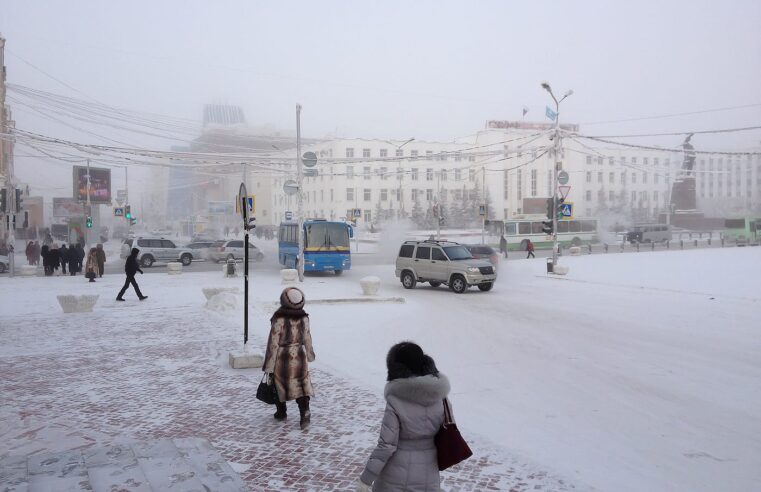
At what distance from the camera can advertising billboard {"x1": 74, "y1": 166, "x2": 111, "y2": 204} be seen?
2127 inches

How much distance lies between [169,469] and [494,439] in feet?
11.2

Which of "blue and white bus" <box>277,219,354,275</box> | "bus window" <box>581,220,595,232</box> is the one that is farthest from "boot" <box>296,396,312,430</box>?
"bus window" <box>581,220,595,232</box>

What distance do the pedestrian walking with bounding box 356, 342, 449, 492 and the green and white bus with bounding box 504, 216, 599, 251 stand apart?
158 ft

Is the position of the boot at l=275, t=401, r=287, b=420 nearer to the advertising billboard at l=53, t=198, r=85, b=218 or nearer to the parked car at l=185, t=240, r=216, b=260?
the parked car at l=185, t=240, r=216, b=260

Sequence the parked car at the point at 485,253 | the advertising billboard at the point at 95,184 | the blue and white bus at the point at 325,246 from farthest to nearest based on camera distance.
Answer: the advertising billboard at the point at 95,184 < the parked car at the point at 485,253 < the blue and white bus at the point at 325,246

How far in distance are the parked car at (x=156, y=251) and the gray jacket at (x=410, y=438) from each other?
35.5 metres

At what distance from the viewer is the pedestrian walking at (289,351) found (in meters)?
6.97

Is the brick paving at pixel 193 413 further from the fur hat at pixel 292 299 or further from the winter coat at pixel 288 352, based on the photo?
the fur hat at pixel 292 299

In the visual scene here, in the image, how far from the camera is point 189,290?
22797 mm

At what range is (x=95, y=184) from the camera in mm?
56875

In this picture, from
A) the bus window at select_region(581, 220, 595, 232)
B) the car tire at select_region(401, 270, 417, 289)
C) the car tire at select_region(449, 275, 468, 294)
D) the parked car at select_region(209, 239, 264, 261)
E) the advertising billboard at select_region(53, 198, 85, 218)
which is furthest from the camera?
the advertising billboard at select_region(53, 198, 85, 218)

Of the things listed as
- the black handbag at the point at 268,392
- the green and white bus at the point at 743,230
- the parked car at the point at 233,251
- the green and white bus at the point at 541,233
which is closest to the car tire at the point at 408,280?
the black handbag at the point at 268,392

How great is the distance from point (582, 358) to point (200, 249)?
3702 cm

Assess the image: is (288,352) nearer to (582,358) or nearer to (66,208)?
(582,358)
